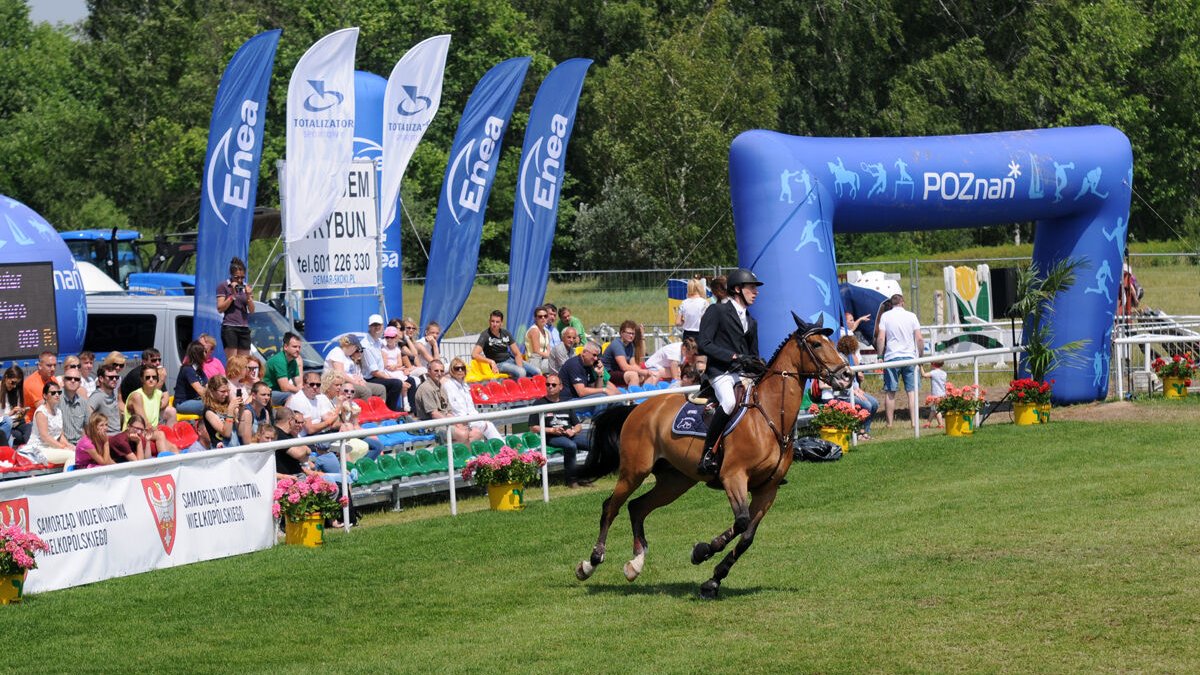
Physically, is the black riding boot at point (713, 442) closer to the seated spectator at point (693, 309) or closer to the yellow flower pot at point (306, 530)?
the yellow flower pot at point (306, 530)

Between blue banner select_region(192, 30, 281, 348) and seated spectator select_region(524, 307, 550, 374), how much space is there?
437 centimetres

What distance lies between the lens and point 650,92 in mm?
48281

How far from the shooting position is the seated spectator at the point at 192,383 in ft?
56.7

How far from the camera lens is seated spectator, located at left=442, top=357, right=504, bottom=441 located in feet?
58.2

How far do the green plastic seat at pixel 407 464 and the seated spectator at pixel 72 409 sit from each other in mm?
3073

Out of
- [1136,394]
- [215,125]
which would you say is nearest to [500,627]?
[215,125]

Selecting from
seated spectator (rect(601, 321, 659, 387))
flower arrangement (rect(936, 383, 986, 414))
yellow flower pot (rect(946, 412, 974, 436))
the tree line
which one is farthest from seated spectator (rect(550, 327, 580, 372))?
the tree line

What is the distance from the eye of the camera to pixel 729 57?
5562 cm

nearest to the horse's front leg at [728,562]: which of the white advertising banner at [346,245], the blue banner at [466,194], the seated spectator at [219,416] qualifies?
the seated spectator at [219,416]

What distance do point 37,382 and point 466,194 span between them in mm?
9474

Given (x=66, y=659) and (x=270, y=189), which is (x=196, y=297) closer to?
(x=66, y=659)

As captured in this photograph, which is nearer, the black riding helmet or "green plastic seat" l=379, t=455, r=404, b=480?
the black riding helmet

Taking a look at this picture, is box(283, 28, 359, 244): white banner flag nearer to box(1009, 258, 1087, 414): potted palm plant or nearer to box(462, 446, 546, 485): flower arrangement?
box(462, 446, 546, 485): flower arrangement

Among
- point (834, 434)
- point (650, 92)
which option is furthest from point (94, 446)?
point (650, 92)
